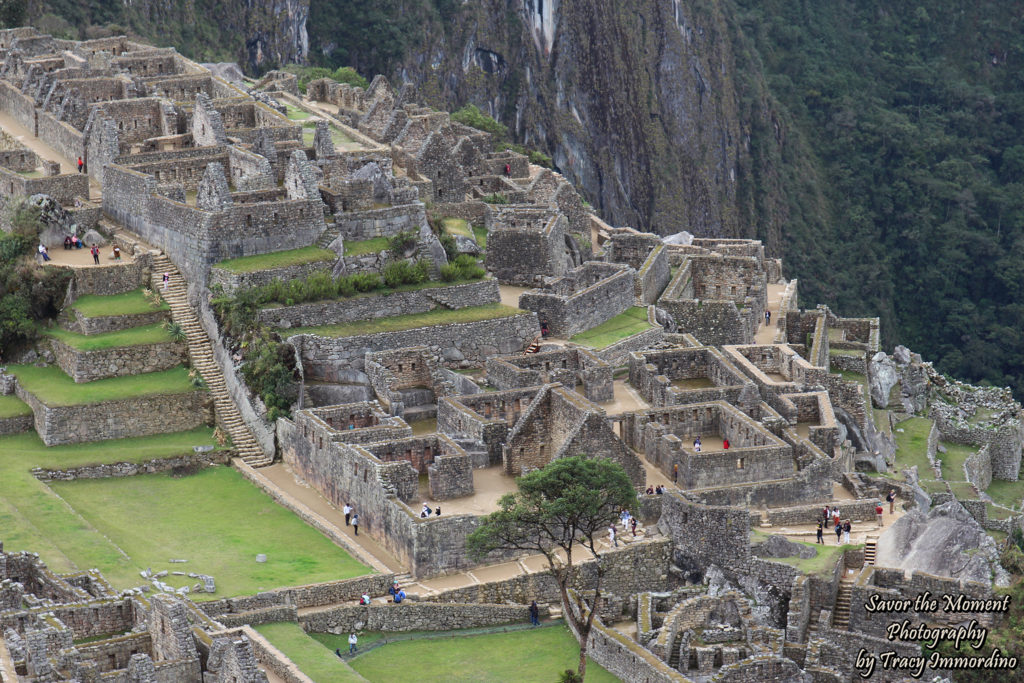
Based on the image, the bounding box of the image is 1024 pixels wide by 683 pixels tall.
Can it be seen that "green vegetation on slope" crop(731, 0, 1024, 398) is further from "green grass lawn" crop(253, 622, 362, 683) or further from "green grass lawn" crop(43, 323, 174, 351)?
"green grass lawn" crop(253, 622, 362, 683)

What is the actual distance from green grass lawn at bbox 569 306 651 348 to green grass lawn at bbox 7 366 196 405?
11.7 metres

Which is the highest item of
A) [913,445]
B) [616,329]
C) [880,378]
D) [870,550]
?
[616,329]

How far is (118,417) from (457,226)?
589 inches

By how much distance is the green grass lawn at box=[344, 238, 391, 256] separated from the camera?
176 feet

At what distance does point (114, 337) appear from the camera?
5084cm

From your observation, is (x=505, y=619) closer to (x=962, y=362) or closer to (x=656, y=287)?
(x=656, y=287)

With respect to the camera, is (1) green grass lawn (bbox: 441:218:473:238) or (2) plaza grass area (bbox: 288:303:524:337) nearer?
(2) plaza grass area (bbox: 288:303:524:337)

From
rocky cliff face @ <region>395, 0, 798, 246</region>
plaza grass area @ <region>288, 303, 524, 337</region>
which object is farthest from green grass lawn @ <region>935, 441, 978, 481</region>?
rocky cliff face @ <region>395, 0, 798, 246</region>

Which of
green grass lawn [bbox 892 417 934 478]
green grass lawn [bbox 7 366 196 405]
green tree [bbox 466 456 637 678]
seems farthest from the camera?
green grass lawn [bbox 892 417 934 478]

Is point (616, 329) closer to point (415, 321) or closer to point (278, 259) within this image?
point (415, 321)

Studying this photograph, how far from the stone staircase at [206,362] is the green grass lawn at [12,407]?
458 cm

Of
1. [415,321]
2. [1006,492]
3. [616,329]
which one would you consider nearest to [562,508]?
[415,321]

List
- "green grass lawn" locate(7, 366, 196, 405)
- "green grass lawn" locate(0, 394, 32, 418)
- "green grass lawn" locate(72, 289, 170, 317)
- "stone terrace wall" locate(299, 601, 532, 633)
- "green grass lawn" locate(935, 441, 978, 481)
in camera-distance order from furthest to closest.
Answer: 1. "green grass lawn" locate(935, 441, 978, 481)
2. "green grass lawn" locate(72, 289, 170, 317)
3. "green grass lawn" locate(0, 394, 32, 418)
4. "green grass lawn" locate(7, 366, 196, 405)
5. "stone terrace wall" locate(299, 601, 532, 633)

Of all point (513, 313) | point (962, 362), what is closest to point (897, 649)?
point (513, 313)
